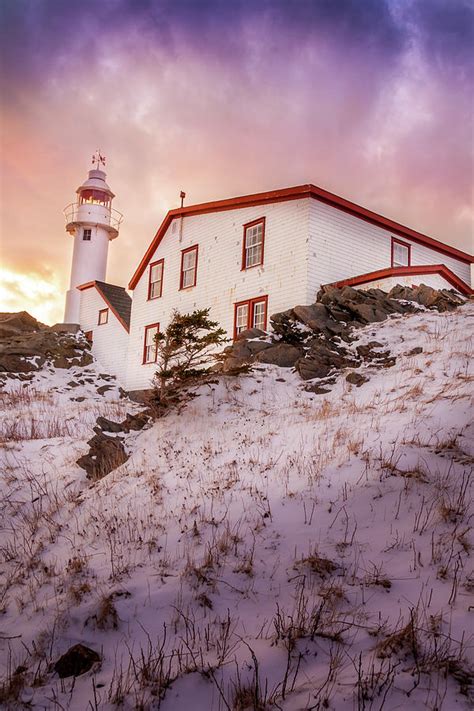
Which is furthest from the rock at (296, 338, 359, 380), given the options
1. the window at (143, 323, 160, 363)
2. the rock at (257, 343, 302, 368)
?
the window at (143, 323, 160, 363)

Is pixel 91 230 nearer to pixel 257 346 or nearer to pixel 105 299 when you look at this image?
pixel 105 299

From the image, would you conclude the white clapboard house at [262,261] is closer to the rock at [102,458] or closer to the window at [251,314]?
the window at [251,314]

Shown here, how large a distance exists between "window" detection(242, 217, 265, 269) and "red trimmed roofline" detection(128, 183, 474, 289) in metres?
0.96

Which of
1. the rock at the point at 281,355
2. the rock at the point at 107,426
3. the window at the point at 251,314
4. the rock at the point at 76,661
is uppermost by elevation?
the window at the point at 251,314

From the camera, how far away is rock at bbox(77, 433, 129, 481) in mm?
9859

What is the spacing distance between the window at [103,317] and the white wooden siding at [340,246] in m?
17.4

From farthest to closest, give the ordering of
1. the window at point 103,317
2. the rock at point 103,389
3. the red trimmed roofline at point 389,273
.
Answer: the window at point 103,317 → the rock at point 103,389 → the red trimmed roofline at point 389,273

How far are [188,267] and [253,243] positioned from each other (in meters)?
4.29

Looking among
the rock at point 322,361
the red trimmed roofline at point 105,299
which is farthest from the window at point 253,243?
the red trimmed roofline at point 105,299

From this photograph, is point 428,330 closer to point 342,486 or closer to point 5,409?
point 342,486

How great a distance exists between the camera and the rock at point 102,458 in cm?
986

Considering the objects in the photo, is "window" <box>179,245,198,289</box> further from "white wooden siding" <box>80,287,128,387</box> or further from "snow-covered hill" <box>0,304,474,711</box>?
"snow-covered hill" <box>0,304,474,711</box>

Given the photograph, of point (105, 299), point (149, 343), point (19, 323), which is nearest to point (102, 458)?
point (149, 343)

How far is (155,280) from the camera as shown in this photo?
27.5 m
